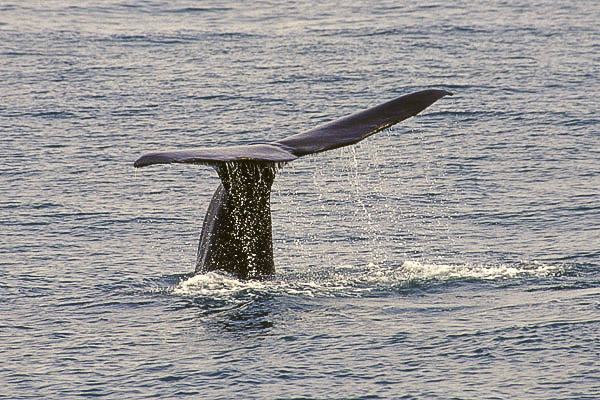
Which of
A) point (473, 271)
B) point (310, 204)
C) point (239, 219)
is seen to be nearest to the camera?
point (239, 219)

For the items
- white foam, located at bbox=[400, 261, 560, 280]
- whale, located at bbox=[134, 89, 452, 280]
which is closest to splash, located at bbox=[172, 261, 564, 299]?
white foam, located at bbox=[400, 261, 560, 280]

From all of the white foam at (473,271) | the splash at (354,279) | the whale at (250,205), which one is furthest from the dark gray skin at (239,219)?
the white foam at (473,271)

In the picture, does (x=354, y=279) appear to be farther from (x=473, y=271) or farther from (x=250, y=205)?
(x=250, y=205)

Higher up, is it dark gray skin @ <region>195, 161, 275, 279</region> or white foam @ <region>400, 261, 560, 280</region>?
dark gray skin @ <region>195, 161, 275, 279</region>

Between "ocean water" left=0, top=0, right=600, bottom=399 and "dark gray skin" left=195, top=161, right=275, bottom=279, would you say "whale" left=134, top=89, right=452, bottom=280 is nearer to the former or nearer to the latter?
"dark gray skin" left=195, top=161, right=275, bottom=279

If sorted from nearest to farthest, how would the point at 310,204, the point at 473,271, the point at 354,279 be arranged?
the point at 354,279 → the point at 473,271 → the point at 310,204

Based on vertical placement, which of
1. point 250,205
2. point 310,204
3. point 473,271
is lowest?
point 473,271

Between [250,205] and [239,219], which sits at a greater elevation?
[250,205]

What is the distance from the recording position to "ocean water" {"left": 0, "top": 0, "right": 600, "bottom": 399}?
8.70m

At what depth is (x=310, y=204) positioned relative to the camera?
1417cm

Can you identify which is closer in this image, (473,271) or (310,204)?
(473,271)

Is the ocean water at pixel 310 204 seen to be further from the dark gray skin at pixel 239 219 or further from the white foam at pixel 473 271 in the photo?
the dark gray skin at pixel 239 219

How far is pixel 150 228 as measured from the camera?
13078 mm

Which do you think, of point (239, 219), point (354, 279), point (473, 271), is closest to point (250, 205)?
point (239, 219)
